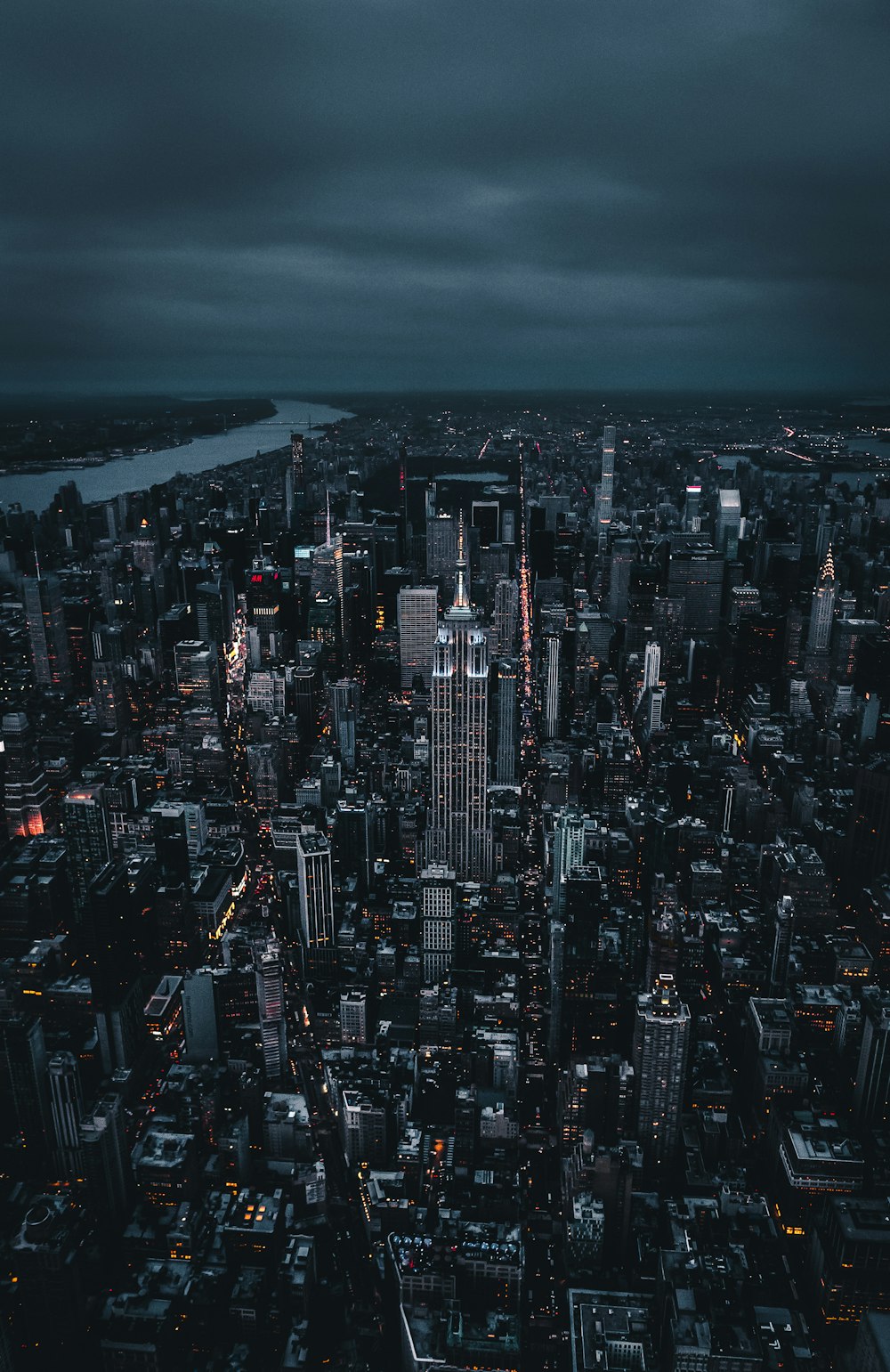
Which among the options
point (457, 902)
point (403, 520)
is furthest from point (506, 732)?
point (403, 520)

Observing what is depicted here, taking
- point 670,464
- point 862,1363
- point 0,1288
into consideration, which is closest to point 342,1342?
point 0,1288

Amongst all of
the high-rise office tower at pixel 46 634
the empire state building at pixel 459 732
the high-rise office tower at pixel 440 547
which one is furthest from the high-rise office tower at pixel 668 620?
the high-rise office tower at pixel 46 634

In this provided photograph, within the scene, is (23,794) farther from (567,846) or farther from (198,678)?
(567,846)

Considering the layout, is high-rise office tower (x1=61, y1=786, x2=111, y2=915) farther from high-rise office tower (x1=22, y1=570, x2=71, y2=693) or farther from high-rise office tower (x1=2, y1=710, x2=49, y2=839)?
high-rise office tower (x1=22, y1=570, x2=71, y2=693)

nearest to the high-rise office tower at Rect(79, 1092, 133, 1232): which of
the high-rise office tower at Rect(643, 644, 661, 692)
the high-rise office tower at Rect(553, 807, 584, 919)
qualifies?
the high-rise office tower at Rect(553, 807, 584, 919)

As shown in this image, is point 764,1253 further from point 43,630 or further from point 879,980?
point 43,630
